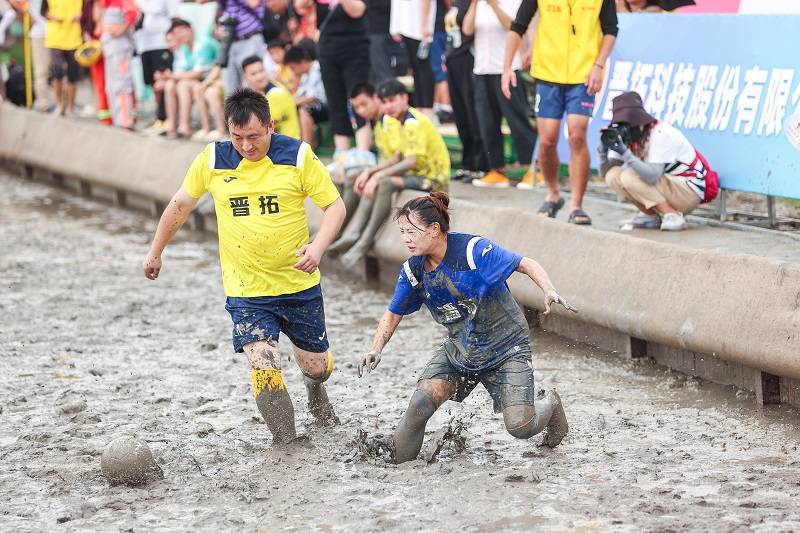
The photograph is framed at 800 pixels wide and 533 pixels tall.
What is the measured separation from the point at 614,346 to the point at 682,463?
2620 millimetres

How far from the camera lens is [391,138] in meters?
12.1

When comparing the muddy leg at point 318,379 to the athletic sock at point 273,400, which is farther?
the muddy leg at point 318,379

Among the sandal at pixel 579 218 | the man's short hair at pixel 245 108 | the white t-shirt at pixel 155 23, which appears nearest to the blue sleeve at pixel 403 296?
the man's short hair at pixel 245 108

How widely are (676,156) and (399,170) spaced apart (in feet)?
9.04

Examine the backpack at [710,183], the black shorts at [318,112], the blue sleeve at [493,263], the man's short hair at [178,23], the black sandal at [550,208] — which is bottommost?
the black shorts at [318,112]

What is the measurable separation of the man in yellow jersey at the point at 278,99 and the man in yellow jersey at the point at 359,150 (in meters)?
1.46

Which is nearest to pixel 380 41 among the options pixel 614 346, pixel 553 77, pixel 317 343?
pixel 553 77

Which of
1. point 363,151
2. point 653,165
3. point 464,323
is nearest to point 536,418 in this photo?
point 464,323

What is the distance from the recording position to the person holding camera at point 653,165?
10.2 m

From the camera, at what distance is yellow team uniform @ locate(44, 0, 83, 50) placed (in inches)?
789

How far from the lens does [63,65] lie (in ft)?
67.5

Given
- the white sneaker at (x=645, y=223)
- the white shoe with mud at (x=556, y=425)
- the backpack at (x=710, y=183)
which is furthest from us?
the white sneaker at (x=645, y=223)

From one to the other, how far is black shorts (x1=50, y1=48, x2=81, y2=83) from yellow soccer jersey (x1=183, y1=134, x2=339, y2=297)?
44.1ft

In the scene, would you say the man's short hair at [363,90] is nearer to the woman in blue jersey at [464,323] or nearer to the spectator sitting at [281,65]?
the spectator sitting at [281,65]
